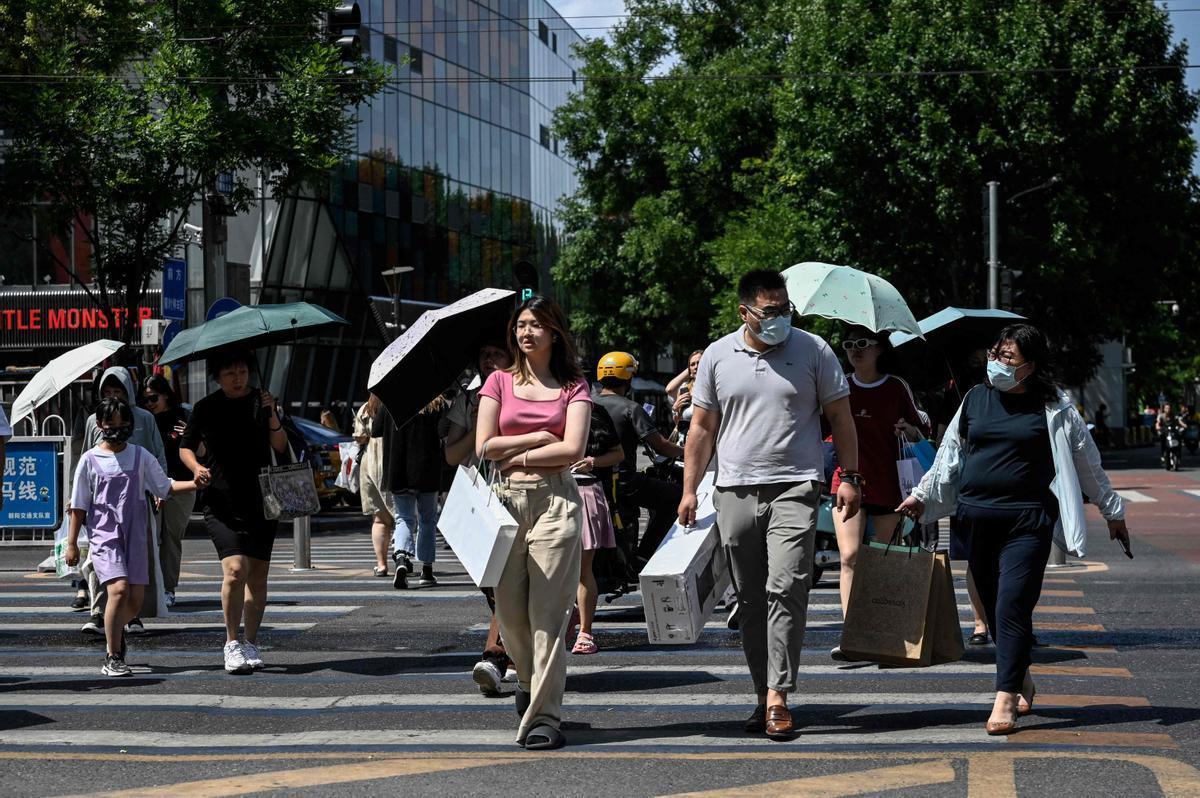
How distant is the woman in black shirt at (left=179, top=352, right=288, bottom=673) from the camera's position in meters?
8.48

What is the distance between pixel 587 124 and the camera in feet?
161

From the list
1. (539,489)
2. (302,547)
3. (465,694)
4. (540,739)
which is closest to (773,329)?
(539,489)

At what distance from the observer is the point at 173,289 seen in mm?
22109

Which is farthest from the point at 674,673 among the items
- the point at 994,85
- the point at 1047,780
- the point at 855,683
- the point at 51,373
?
the point at 994,85

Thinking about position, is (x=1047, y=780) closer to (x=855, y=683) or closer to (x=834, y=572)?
(x=855, y=683)

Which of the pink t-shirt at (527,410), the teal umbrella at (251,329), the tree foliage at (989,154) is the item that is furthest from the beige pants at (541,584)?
the tree foliage at (989,154)

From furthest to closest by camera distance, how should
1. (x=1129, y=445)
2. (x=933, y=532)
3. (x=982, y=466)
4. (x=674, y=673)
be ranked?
(x=1129, y=445), (x=933, y=532), (x=674, y=673), (x=982, y=466)

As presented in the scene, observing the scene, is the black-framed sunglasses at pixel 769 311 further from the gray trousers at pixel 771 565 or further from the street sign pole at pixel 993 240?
the street sign pole at pixel 993 240

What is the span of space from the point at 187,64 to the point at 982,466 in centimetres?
1790

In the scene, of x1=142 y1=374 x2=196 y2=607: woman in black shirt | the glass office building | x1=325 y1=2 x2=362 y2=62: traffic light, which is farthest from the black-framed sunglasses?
the glass office building

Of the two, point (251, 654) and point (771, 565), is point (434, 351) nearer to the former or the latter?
point (771, 565)

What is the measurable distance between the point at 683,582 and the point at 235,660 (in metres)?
3.14

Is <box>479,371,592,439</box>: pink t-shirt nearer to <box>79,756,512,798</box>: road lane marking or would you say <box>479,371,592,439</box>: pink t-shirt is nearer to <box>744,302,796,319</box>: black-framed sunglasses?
<box>744,302,796,319</box>: black-framed sunglasses

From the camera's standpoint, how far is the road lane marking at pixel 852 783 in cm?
548
